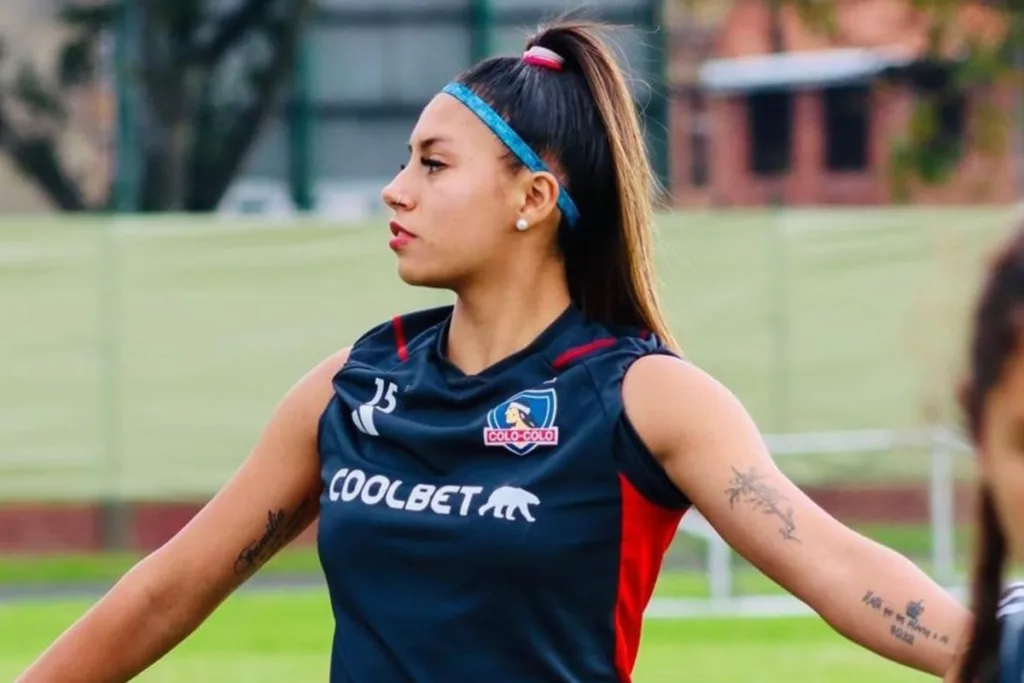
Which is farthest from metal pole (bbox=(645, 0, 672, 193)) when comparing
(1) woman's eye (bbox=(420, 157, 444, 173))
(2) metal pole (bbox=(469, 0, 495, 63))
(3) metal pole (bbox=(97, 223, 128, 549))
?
(1) woman's eye (bbox=(420, 157, 444, 173))

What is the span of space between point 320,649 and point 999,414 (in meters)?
9.84

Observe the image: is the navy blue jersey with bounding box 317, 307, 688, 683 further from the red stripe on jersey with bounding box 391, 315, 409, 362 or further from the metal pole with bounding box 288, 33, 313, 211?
the metal pole with bounding box 288, 33, 313, 211

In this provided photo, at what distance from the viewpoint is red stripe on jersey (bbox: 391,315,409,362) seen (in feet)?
10.9

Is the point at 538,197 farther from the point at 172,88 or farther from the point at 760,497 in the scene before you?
the point at 172,88

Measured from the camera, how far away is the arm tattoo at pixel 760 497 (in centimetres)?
297

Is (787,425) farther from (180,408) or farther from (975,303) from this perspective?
(975,303)

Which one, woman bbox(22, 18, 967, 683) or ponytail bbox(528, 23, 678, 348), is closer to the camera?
woman bbox(22, 18, 967, 683)

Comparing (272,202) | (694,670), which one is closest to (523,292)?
(694,670)

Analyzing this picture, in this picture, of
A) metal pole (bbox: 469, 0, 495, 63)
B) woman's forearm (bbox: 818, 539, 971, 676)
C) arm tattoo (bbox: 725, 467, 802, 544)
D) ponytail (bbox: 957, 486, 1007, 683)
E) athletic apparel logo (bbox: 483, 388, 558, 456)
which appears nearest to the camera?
ponytail (bbox: 957, 486, 1007, 683)

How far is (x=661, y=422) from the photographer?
302cm

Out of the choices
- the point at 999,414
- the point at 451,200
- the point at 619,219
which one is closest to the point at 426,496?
the point at 451,200

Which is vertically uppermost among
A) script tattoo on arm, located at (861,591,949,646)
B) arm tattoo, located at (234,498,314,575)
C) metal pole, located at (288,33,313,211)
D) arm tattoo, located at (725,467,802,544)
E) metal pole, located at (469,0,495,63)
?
arm tattoo, located at (725,467,802,544)

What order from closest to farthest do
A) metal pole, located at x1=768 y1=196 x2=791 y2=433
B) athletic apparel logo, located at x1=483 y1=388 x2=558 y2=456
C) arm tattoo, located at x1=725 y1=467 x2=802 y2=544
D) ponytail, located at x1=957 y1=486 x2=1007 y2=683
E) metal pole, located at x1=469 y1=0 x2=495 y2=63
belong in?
1. ponytail, located at x1=957 y1=486 x2=1007 y2=683
2. arm tattoo, located at x1=725 y1=467 x2=802 y2=544
3. athletic apparel logo, located at x1=483 y1=388 x2=558 y2=456
4. metal pole, located at x1=768 y1=196 x2=791 y2=433
5. metal pole, located at x1=469 y1=0 x2=495 y2=63

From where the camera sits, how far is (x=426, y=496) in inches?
123
